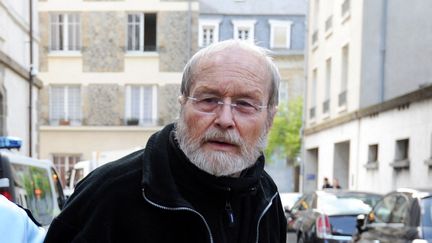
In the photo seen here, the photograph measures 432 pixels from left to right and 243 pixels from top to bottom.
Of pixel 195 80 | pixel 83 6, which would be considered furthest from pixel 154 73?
pixel 195 80

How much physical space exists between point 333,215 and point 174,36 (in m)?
18.1

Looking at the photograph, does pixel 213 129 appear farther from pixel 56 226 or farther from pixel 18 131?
pixel 18 131

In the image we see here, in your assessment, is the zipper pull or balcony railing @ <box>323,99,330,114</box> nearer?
the zipper pull

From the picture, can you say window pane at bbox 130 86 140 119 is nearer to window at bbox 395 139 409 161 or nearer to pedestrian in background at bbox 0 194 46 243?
window at bbox 395 139 409 161

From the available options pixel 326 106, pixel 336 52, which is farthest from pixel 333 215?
pixel 326 106

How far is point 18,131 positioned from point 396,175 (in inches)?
381

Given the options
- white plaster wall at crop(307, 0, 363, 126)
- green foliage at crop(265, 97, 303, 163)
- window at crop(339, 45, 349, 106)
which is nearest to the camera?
white plaster wall at crop(307, 0, 363, 126)

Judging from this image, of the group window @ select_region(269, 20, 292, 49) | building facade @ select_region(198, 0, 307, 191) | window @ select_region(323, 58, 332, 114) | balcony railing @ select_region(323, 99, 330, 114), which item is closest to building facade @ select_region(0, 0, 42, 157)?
balcony railing @ select_region(323, 99, 330, 114)

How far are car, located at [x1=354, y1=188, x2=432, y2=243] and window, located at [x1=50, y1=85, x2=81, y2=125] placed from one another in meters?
20.6

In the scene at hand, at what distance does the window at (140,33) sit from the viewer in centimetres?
2606

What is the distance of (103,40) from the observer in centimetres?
2609

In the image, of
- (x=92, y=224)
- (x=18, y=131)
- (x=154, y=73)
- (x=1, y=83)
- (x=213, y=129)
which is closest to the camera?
(x=92, y=224)

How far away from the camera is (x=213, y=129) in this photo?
7.11 feet

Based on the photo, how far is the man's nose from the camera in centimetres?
214
